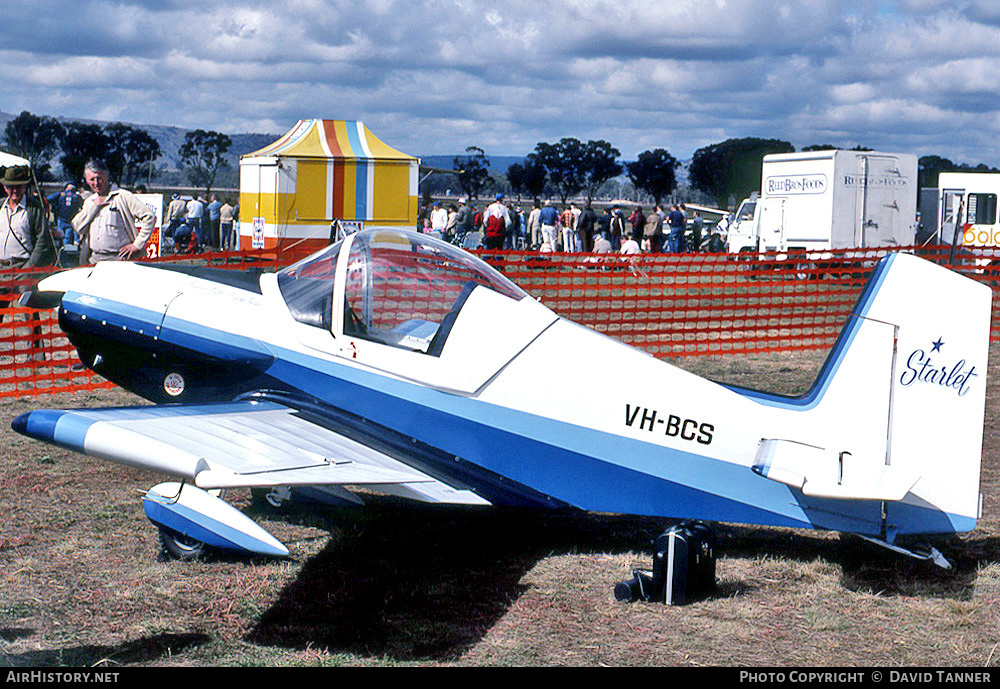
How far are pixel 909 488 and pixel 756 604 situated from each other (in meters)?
0.88

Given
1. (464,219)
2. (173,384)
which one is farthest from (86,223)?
(464,219)

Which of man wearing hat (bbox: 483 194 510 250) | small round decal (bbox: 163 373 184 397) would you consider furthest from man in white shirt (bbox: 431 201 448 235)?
small round decal (bbox: 163 373 184 397)

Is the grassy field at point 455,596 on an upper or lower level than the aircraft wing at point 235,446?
lower

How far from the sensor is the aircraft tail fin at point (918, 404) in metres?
4.45

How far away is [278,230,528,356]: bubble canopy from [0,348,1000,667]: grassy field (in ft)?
3.89

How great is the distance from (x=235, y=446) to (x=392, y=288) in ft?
4.28

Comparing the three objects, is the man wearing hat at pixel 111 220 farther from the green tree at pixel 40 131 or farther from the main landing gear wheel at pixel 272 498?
the green tree at pixel 40 131

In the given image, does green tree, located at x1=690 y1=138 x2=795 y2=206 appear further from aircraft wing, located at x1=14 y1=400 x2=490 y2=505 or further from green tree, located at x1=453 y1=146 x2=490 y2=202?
aircraft wing, located at x1=14 y1=400 x2=490 y2=505

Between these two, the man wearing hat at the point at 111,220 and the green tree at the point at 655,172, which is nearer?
the man wearing hat at the point at 111,220

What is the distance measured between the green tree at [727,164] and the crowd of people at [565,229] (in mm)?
76334

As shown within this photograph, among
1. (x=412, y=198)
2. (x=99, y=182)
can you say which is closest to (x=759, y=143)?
(x=412, y=198)

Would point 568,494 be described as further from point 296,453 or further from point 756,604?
point 296,453

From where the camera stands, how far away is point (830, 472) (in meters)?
4.30

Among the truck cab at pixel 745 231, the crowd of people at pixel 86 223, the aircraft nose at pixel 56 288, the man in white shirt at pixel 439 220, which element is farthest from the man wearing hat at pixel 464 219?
the aircraft nose at pixel 56 288
